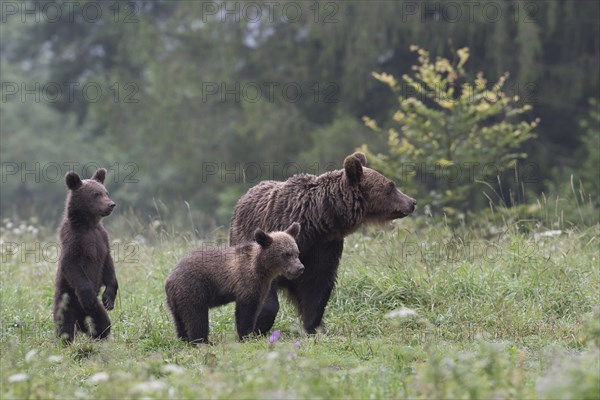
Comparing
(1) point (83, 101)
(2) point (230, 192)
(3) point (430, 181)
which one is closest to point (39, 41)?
(1) point (83, 101)

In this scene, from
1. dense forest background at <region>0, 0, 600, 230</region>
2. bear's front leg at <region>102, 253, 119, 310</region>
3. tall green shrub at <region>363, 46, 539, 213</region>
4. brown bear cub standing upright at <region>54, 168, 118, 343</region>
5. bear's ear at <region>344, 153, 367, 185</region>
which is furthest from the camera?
dense forest background at <region>0, 0, 600, 230</region>

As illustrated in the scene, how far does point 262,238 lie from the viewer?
319 inches

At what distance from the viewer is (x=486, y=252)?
10867 mm

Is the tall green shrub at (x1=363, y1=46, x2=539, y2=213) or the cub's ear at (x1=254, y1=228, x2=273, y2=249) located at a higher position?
the cub's ear at (x1=254, y1=228, x2=273, y2=249)

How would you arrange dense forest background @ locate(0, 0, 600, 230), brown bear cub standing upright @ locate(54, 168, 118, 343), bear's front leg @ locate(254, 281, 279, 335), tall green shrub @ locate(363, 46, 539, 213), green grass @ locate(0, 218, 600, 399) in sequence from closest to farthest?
green grass @ locate(0, 218, 600, 399), brown bear cub standing upright @ locate(54, 168, 118, 343), bear's front leg @ locate(254, 281, 279, 335), tall green shrub @ locate(363, 46, 539, 213), dense forest background @ locate(0, 0, 600, 230)

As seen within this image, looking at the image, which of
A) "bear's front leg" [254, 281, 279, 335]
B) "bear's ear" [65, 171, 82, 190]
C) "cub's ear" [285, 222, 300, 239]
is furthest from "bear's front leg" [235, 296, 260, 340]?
"bear's ear" [65, 171, 82, 190]

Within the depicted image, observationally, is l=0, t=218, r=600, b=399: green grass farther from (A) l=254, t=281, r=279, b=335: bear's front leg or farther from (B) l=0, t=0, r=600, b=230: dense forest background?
(B) l=0, t=0, r=600, b=230: dense forest background

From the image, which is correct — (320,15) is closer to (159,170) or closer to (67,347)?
(159,170)

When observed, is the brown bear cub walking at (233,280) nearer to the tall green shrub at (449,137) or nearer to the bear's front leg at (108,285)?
the bear's front leg at (108,285)

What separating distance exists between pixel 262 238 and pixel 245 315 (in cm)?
68

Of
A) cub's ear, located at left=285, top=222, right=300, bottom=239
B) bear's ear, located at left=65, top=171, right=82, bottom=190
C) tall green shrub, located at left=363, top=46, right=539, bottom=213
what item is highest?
bear's ear, located at left=65, top=171, right=82, bottom=190

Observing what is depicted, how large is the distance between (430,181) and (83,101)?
58.6ft

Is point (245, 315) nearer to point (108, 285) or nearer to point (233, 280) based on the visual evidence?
point (233, 280)

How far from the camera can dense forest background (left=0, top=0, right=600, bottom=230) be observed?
2380 centimetres
